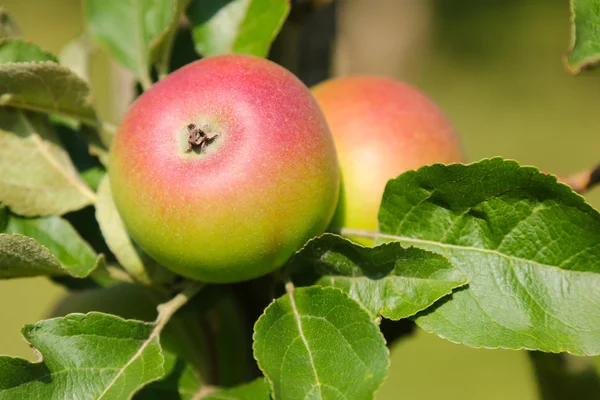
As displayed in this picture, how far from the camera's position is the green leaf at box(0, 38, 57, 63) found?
82 cm

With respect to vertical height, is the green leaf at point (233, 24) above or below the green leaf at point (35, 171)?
above

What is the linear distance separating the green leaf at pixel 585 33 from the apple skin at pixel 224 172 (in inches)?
11.6

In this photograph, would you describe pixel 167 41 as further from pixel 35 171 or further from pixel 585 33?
pixel 585 33

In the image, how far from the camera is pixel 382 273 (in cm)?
71

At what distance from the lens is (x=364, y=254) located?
0.70 metres

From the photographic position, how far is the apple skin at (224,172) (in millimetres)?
646

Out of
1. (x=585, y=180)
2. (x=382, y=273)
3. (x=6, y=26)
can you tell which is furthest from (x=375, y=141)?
(x=6, y=26)

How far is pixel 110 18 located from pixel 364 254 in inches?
22.8

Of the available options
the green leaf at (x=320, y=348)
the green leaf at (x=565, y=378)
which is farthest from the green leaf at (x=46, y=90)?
the green leaf at (x=565, y=378)

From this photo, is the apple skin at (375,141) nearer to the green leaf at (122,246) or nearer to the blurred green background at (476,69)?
the green leaf at (122,246)

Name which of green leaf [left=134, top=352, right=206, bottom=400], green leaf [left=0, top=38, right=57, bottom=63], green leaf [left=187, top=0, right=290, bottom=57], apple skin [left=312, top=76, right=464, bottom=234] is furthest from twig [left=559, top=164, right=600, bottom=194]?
green leaf [left=0, top=38, right=57, bottom=63]

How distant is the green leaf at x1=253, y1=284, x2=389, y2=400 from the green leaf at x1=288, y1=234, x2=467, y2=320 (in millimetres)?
34

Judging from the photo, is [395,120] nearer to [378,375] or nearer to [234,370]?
[378,375]

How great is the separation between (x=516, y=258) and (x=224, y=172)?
0.32m
